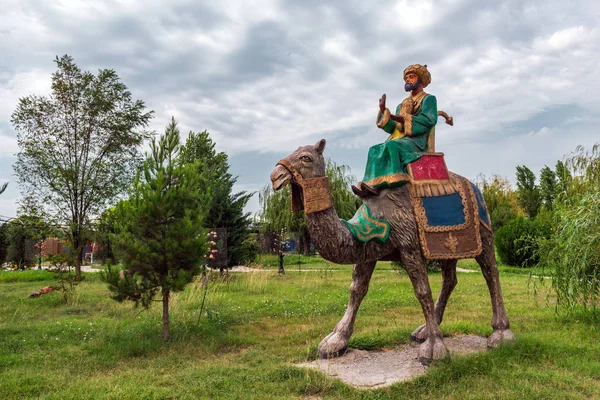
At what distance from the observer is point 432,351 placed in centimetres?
437

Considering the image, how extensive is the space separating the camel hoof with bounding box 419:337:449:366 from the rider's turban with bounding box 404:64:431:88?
107 inches

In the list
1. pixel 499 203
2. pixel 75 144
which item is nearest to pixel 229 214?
pixel 75 144

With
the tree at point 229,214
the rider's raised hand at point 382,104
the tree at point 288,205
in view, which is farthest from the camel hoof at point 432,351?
the tree at point 288,205

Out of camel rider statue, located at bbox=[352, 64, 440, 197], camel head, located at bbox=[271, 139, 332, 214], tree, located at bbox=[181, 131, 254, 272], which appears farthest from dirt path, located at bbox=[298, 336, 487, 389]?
tree, located at bbox=[181, 131, 254, 272]

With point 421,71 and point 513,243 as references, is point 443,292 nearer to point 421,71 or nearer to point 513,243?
point 421,71

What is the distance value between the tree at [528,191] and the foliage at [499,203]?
734 millimetres

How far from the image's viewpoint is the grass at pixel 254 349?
3.87m

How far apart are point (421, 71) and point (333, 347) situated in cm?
311

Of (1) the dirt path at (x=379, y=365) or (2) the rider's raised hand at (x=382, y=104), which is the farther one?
(2) the rider's raised hand at (x=382, y=104)

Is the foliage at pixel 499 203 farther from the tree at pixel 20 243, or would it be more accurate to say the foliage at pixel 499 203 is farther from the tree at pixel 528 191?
the tree at pixel 20 243

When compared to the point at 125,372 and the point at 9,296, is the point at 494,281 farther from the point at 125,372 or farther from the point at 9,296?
the point at 9,296

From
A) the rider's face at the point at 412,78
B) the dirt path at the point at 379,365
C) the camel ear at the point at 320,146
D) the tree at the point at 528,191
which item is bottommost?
the dirt path at the point at 379,365

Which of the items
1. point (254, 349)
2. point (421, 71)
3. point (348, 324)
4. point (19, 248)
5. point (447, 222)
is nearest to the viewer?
point (447, 222)

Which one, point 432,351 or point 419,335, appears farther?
point 419,335
